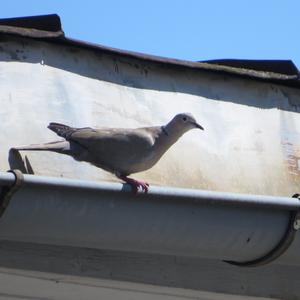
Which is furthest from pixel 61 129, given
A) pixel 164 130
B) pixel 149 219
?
pixel 149 219

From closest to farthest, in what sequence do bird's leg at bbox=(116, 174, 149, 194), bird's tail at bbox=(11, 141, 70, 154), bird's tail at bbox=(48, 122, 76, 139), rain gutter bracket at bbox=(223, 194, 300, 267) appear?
bird's leg at bbox=(116, 174, 149, 194) < rain gutter bracket at bbox=(223, 194, 300, 267) < bird's tail at bbox=(11, 141, 70, 154) < bird's tail at bbox=(48, 122, 76, 139)

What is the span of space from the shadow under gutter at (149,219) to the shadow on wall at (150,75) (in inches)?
39.2

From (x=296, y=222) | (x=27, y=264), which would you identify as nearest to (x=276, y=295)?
(x=296, y=222)

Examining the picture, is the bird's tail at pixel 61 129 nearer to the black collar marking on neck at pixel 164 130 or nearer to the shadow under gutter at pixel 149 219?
the black collar marking on neck at pixel 164 130

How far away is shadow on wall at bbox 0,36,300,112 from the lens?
354cm

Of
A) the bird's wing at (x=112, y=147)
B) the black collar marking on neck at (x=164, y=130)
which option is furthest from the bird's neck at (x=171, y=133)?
the bird's wing at (x=112, y=147)

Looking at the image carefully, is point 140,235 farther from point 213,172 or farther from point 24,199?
point 213,172

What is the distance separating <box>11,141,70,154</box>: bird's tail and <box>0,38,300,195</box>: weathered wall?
0.28 feet

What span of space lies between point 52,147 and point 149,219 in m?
0.55

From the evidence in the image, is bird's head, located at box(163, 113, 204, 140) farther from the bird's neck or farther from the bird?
the bird

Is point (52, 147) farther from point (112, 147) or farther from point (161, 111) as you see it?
point (161, 111)

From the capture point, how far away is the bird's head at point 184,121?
3.49m

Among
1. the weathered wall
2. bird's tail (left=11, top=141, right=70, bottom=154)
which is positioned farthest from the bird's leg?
the weathered wall

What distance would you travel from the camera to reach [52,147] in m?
3.14
